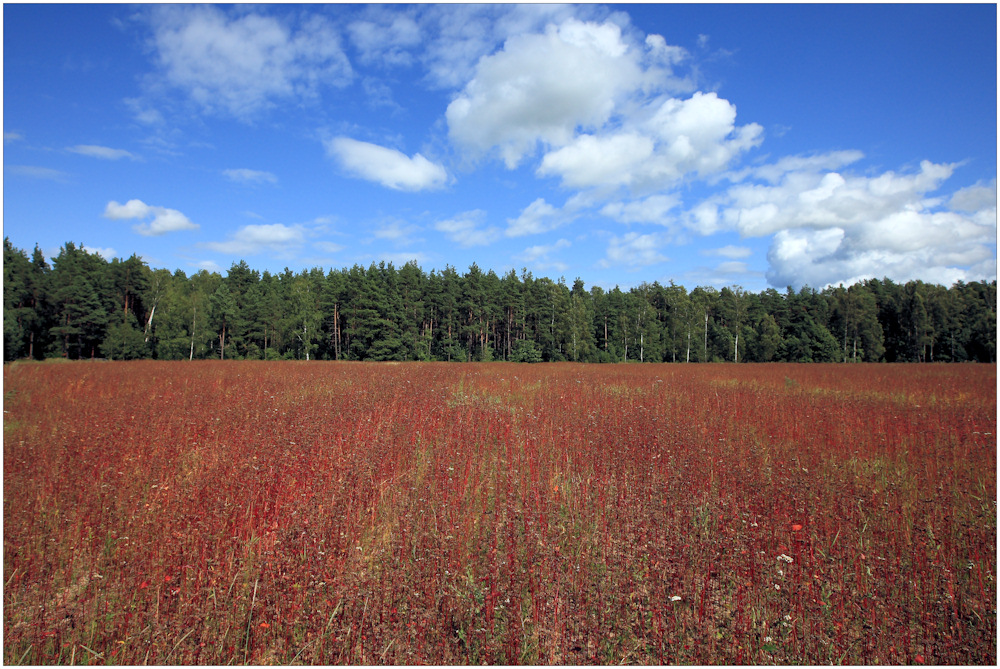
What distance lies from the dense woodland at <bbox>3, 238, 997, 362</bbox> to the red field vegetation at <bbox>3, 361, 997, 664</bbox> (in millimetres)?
38643

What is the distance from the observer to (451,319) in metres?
49.7

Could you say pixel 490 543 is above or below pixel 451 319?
below

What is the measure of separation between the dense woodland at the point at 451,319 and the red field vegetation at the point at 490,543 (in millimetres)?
38643

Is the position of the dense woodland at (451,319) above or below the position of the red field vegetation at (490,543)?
above

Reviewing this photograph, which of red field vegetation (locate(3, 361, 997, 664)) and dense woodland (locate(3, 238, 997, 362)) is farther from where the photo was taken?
dense woodland (locate(3, 238, 997, 362))

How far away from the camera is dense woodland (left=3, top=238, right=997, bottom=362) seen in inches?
1555

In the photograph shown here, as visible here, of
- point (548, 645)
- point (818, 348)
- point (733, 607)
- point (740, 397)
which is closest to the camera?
point (548, 645)

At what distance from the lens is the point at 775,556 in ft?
11.3

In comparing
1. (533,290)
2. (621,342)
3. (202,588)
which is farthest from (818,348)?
(202,588)

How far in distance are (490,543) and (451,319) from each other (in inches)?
1833

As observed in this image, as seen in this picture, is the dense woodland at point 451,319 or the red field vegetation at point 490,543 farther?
the dense woodland at point 451,319

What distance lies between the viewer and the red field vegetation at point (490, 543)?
8.45 ft

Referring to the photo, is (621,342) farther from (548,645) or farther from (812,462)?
(548,645)

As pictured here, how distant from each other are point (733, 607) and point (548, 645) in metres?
1.36
